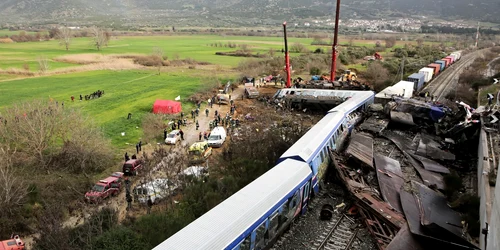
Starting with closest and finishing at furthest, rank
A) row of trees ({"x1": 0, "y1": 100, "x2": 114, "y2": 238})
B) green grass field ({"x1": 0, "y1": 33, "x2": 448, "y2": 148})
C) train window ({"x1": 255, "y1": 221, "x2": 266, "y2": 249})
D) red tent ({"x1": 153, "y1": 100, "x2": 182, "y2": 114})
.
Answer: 1. train window ({"x1": 255, "y1": 221, "x2": 266, "y2": 249})
2. row of trees ({"x1": 0, "y1": 100, "x2": 114, "y2": 238})
3. green grass field ({"x1": 0, "y1": 33, "x2": 448, "y2": 148})
4. red tent ({"x1": 153, "y1": 100, "x2": 182, "y2": 114})

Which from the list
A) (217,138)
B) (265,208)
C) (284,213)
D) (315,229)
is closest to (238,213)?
(265,208)

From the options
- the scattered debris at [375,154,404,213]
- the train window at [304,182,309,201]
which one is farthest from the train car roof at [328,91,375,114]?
the train window at [304,182,309,201]

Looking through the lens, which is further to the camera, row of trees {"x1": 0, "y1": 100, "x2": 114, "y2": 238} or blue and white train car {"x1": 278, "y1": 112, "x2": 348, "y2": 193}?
row of trees {"x1": 0, "y1": 100, "x2": 114, "y2": 238}

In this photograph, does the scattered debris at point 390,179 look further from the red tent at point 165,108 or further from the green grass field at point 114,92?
the red tent at point 165,108

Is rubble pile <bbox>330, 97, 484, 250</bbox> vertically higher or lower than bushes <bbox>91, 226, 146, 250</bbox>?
lower

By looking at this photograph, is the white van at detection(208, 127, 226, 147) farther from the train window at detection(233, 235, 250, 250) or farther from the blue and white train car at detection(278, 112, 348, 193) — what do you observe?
the train window at detection(233, 235, 250, 250)

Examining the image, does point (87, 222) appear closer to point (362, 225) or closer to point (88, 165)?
point (88, 165)

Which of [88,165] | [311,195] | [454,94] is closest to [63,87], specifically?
[88,165]
